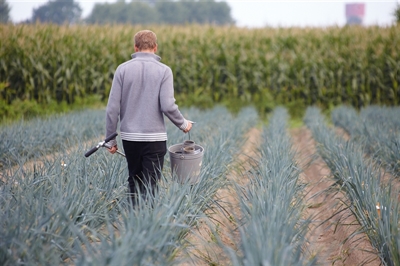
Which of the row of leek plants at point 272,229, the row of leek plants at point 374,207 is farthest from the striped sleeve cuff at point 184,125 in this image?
the row of leek plants at point 374,207

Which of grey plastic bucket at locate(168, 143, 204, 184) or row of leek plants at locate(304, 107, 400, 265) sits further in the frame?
grey plastic bucket at locate(168, 143, 204, 184)

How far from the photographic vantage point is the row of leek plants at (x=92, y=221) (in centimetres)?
223

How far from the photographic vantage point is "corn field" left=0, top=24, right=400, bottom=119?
12.5 metres

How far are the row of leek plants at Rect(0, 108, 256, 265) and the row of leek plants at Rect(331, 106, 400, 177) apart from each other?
A: 2173mm

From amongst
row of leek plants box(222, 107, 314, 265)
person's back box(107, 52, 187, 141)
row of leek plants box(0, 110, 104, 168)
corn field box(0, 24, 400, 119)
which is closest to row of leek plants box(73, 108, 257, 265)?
row of leek plants box(222, 107, 314, 265)

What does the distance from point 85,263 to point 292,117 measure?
11418 millimetres

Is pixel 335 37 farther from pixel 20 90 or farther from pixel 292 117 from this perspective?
pixel 20 90

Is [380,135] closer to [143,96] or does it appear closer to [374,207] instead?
[374,207]

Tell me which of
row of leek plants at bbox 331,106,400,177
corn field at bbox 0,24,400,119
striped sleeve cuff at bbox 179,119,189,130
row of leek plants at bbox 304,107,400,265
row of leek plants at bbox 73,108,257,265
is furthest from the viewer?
corn field at bbox 0,24,400,119

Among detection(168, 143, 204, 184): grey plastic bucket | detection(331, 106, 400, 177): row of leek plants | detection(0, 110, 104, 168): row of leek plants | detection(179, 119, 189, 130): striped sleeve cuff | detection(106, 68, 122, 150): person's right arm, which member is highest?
detection(106, 68, 122, 150): person's right arm

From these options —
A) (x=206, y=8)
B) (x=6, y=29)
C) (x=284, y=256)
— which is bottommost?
(x=284, y=256)

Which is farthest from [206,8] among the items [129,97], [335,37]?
[129,97]

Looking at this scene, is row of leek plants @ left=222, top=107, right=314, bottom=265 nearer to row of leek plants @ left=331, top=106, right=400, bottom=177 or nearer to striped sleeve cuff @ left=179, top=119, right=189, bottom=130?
striped sleeve cuff @ left=179, top=119, right=189, bottom=130

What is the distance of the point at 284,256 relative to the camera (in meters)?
2.08
